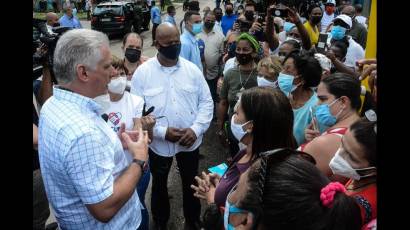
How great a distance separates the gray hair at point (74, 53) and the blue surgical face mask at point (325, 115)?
1.76 m

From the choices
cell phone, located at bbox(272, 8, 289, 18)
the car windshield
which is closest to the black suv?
the car windshield

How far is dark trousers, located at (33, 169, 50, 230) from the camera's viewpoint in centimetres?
259

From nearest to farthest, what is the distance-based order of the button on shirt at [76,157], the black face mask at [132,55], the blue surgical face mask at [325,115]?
1. the button on shirt at [76,157]
2. the blue surgical face mask at [325,115]
3. the black face mask at [132,55]

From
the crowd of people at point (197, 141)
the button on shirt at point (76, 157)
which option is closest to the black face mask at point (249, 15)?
the crowd of people at point (197, 141)

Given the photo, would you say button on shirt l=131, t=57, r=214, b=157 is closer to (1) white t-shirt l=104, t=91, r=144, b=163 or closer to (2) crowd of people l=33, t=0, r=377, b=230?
(2) crowd of people l=33, t=0, r=377, b=230

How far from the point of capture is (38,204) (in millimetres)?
2627

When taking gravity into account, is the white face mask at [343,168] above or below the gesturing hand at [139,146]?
below

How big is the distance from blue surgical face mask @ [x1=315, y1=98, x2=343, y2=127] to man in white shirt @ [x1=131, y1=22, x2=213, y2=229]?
1.11 metres

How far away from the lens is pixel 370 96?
324 cm

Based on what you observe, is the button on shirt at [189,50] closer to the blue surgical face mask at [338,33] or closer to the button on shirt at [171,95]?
the button on shirt at [171,95]

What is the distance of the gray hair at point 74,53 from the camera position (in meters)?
1.91

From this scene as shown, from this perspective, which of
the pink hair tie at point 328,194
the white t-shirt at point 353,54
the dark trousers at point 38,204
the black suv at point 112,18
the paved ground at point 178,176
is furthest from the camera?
the black suv at point 112,18
